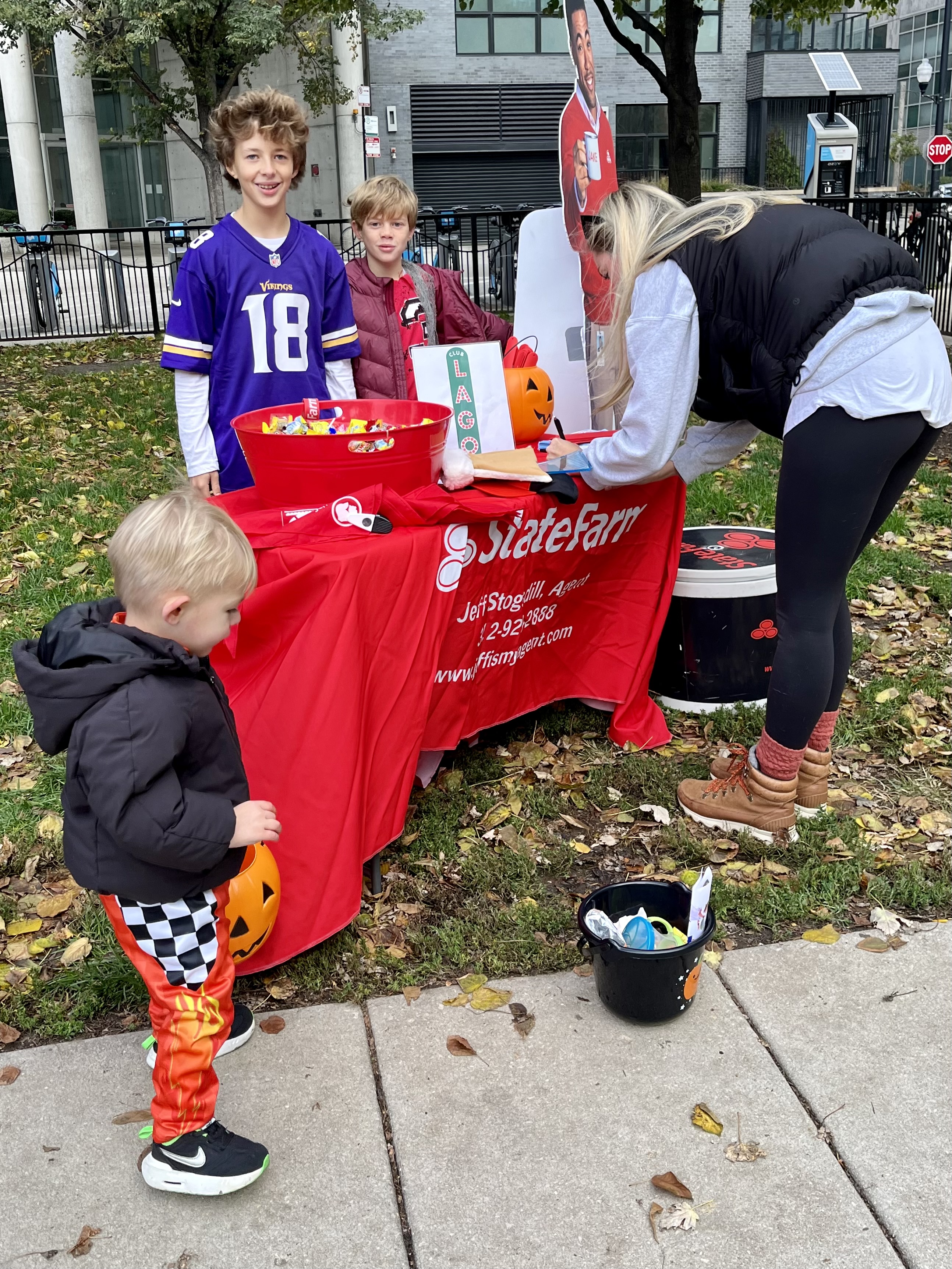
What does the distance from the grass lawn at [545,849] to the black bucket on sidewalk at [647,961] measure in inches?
10.7

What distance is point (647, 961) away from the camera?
8.84ft

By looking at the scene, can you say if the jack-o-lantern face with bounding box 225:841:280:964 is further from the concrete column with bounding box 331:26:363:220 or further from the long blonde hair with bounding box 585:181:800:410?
the concrete column with bounding box 331:26:363:220

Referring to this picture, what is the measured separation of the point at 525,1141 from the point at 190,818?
43.0 inches

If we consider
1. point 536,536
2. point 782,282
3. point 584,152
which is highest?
point 584,152

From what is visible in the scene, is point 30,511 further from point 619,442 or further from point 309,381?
point 619,442

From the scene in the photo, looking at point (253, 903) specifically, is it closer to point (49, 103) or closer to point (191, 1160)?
point (191, 1160)

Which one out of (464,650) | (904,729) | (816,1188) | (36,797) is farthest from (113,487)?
(816,1188)

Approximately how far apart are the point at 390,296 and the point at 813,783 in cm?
254

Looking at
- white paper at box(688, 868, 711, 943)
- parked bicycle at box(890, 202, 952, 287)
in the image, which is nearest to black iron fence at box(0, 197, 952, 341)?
parked bicycle at box(890, 202, 952, 287)

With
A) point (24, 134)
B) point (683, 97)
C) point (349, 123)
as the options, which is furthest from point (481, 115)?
point (683, 97)

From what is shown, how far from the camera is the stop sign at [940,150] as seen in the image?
76.0 ft

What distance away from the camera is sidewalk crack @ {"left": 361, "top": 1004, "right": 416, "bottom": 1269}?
2.23 metres

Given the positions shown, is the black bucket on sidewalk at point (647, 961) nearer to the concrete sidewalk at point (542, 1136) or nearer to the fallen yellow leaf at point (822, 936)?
the concrete sidewalk at point (542, 1136)

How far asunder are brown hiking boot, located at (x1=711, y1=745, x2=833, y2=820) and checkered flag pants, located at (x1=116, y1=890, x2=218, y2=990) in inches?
80.6
